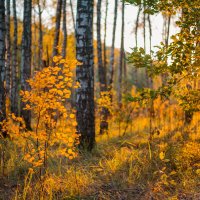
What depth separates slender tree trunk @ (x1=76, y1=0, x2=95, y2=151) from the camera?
5.64m

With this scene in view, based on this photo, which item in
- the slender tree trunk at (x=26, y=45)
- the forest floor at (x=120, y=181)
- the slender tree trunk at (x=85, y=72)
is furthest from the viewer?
the slender tree trunk at (x=26, y=45)

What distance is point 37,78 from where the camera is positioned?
3234 millimetres

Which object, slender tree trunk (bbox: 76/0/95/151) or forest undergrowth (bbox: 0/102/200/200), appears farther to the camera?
slender tree trunk (bbox: 76/0/95/151)

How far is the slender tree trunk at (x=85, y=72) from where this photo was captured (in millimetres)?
5645

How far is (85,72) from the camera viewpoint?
5711 millimetres

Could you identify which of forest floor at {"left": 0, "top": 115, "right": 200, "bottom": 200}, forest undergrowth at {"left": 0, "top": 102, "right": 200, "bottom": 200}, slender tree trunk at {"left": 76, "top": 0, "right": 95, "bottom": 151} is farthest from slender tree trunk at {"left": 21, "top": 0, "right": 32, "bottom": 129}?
forest floor at {"left": 0, "top": 115, "right": 200, "bottom": 200}

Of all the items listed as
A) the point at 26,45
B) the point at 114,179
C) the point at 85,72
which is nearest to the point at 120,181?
the point at 114,179

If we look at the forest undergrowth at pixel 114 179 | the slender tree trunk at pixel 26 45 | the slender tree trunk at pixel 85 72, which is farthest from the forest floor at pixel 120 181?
the slender tree trunk at pixel 26 45

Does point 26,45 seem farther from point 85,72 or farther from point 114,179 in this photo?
point 114,179

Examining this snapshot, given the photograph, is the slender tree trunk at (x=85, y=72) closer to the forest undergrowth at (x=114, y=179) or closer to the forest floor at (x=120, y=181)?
the forest undergrowth at (x=114, y=179)

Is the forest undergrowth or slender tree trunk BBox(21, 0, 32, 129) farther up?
slender tree trunk BBox(21, 0, 32, 129)

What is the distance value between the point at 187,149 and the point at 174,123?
12.4 ft

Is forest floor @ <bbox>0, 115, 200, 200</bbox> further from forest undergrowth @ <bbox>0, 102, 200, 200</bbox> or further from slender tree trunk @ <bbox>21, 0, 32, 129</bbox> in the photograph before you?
slender tree trunk @ <bbox>21, 0, 32, 129</bbox>

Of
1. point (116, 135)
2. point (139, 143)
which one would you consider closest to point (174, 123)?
point (116, 135)
